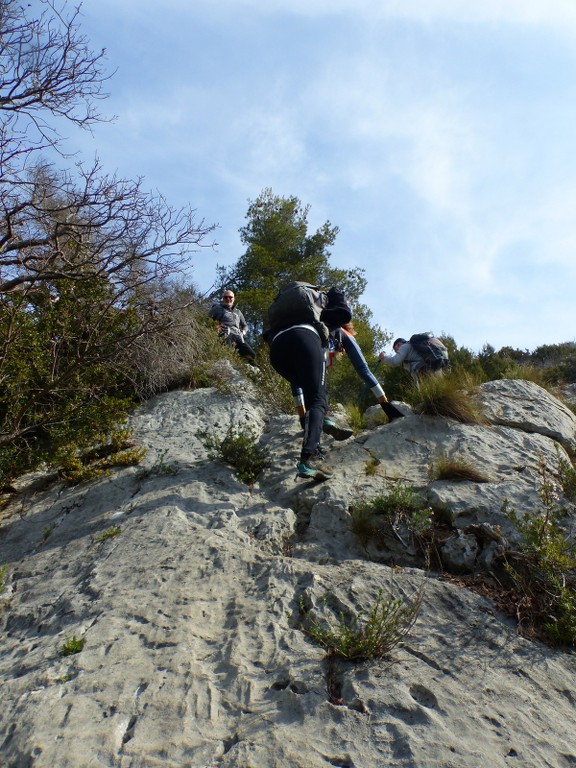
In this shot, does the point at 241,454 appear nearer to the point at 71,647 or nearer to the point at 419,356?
the point at 71,647

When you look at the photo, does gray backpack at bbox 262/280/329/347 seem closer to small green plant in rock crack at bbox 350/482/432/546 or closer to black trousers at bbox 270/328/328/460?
black trousers at bbox 270/328/328/460

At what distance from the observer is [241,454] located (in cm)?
593

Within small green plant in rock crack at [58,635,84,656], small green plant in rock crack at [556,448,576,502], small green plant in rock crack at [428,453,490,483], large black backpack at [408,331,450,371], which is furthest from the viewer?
large black backpack at [408,331,450,371]

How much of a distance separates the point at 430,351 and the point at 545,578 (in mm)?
4699

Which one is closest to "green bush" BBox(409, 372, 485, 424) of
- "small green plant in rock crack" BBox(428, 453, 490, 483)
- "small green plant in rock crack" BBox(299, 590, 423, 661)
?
"small green plant in rock crack" BBox(428, 453, 490, 483)

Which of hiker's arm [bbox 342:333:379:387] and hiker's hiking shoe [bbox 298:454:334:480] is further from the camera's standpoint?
hiker's arm [bbox 342:333:379:387]

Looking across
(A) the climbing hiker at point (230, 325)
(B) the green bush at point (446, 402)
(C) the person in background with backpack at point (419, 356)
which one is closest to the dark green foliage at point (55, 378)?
(A) the climbing hiker at point (230, 325)

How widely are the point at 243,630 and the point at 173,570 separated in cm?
77

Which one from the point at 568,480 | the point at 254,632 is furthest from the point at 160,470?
the point at 568,480

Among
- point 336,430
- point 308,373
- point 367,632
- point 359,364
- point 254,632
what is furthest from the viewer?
point 359,364

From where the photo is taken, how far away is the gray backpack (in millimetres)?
5883

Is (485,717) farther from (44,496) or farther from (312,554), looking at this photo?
(44,496)

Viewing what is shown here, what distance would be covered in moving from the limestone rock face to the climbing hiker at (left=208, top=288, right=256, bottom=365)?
3525mm

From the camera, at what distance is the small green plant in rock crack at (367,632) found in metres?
3.52
